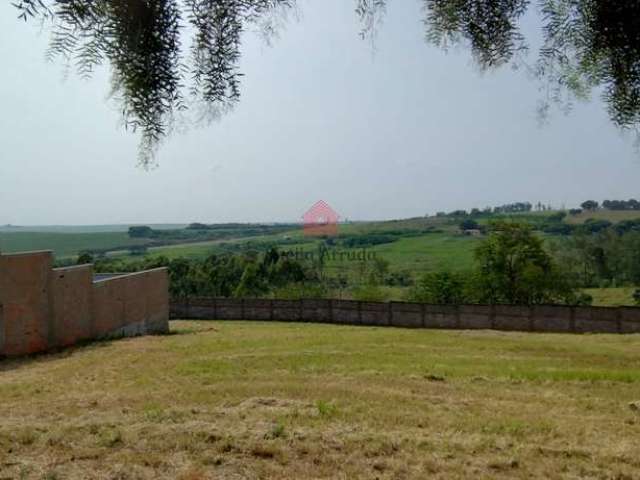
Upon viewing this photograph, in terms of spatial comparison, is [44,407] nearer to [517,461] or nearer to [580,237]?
[517,461]

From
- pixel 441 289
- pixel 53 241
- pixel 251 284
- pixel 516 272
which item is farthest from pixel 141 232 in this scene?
pixel 251 284

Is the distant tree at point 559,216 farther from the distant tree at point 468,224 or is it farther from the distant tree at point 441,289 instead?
the distant tree at point 468,224

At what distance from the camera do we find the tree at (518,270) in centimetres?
3884

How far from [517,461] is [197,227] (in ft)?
10.7

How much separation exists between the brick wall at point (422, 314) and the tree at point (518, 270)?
15.2 m

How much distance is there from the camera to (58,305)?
16.6 m

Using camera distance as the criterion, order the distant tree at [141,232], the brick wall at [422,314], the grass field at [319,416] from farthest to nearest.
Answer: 1. the brick wall at [422,314]
2. the grass field at [319,416]
3. the distant tree at [141,232]

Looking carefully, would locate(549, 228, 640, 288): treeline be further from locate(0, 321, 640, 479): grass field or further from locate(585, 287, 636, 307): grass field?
locate(0, 321, 640, 479): grass field

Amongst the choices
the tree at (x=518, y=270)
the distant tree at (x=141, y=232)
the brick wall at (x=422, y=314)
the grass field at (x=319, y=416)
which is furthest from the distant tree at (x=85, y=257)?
the tree at (x=518, y=270)

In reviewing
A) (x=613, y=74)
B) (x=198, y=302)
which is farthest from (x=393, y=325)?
(x=613, y=74)

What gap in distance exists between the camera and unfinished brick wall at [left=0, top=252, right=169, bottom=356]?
15.0m

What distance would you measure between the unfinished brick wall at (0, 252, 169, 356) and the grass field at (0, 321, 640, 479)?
2.02 metres

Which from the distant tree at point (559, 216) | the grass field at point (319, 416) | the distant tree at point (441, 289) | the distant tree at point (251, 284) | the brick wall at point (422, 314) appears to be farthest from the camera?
the distant tree at point (251, 284)

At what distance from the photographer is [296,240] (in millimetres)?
76375
